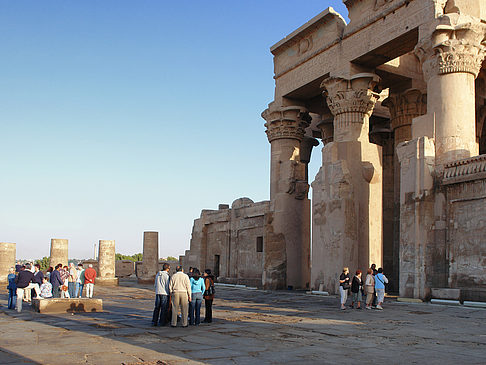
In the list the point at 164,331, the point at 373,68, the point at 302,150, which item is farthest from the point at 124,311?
the point at 302,150

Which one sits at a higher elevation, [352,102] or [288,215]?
[352,102]

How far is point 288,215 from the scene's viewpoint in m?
24.7

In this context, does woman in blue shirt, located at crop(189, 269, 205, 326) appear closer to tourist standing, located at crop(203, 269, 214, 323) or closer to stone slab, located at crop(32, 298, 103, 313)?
tourist standing, located at crop(203, 269, 214, 323)

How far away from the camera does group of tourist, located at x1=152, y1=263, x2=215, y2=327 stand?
1081 cm

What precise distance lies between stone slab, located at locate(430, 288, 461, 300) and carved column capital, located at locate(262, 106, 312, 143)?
1166cm

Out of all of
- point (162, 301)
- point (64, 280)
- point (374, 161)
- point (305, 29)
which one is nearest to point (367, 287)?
point (162, 301)

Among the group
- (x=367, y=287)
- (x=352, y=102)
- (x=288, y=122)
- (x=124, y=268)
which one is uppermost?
(x=288, y=122)

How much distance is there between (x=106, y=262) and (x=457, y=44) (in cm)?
2304

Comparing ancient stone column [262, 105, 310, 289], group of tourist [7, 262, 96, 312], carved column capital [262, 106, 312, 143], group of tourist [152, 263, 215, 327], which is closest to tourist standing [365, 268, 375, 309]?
group of tourist [152, 263, 215, 327]

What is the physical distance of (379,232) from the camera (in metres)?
20.6

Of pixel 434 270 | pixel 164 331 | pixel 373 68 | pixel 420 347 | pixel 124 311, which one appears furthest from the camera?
pixel 373 68

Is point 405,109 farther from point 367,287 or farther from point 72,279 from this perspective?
point 72,279

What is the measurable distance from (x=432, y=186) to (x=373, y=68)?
24.5ft

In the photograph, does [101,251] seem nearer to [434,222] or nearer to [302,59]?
[302,59]
